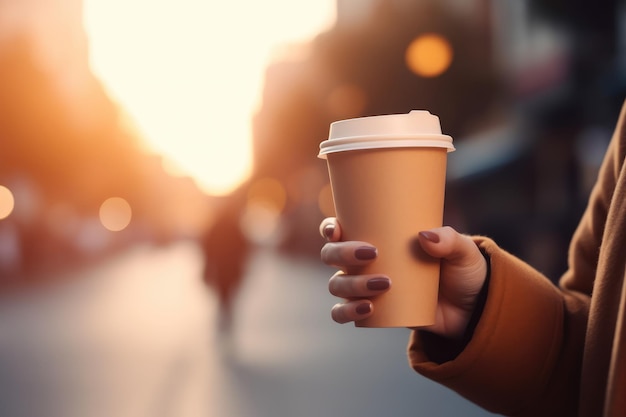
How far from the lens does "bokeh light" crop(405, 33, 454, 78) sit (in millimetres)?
29328

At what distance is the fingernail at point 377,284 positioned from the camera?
181 cm

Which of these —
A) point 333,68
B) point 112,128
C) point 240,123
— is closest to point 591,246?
point 333,68

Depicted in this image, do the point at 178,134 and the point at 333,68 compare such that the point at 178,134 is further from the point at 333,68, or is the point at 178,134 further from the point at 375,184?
the point at 375,184

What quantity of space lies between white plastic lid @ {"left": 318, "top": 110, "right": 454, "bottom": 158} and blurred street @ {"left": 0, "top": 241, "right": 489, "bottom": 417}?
12.8 feet

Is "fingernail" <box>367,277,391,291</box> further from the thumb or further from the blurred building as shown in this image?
the blurred building

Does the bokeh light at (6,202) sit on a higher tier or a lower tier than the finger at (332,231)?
lower

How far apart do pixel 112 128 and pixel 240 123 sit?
893cm

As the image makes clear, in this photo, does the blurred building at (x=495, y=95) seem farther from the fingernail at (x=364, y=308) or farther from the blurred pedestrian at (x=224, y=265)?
the fingernail at (x=364, y=308)

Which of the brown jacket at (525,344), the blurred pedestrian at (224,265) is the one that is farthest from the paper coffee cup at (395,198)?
the blurred pedestrian at (224,265)

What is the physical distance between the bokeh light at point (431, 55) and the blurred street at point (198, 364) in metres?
17.3

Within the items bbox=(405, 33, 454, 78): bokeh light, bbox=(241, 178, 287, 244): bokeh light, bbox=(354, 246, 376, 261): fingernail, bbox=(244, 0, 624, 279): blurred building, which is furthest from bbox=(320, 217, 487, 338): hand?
bbox=(241, 178, 287, 244): bokeh light

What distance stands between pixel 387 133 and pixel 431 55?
2823 cm

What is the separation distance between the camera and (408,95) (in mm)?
31062

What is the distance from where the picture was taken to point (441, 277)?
1967mm
